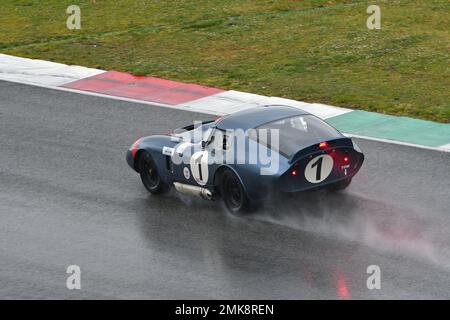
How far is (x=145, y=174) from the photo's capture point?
1599cm

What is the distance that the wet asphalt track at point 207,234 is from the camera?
1244 cm

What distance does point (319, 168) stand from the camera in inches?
555

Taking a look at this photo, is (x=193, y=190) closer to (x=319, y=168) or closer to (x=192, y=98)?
(x=319, y=168)

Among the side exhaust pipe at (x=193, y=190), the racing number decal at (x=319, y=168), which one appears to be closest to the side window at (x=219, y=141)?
the side exhaust pipe at (x=193, y=190)

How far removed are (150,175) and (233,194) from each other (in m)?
1.96

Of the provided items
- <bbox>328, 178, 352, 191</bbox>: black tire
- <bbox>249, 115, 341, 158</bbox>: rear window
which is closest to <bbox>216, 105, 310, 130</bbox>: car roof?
<bbox>249, 115, 341, 158</bbox>: rear window

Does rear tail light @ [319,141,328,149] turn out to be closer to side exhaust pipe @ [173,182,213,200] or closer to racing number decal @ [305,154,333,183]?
racing number decal @ [305,154,333,183]

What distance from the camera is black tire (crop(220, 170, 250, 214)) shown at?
14.2m

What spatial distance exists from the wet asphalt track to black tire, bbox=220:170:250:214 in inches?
6.8

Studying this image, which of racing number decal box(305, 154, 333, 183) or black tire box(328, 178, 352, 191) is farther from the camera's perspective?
black tire box(328, 178, 352, 191)

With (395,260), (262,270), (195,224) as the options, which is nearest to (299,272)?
(262,270)

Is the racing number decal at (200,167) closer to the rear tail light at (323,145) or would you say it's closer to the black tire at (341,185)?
the rear tail light at (323,145)

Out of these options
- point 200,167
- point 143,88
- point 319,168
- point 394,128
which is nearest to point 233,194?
point 200,167
